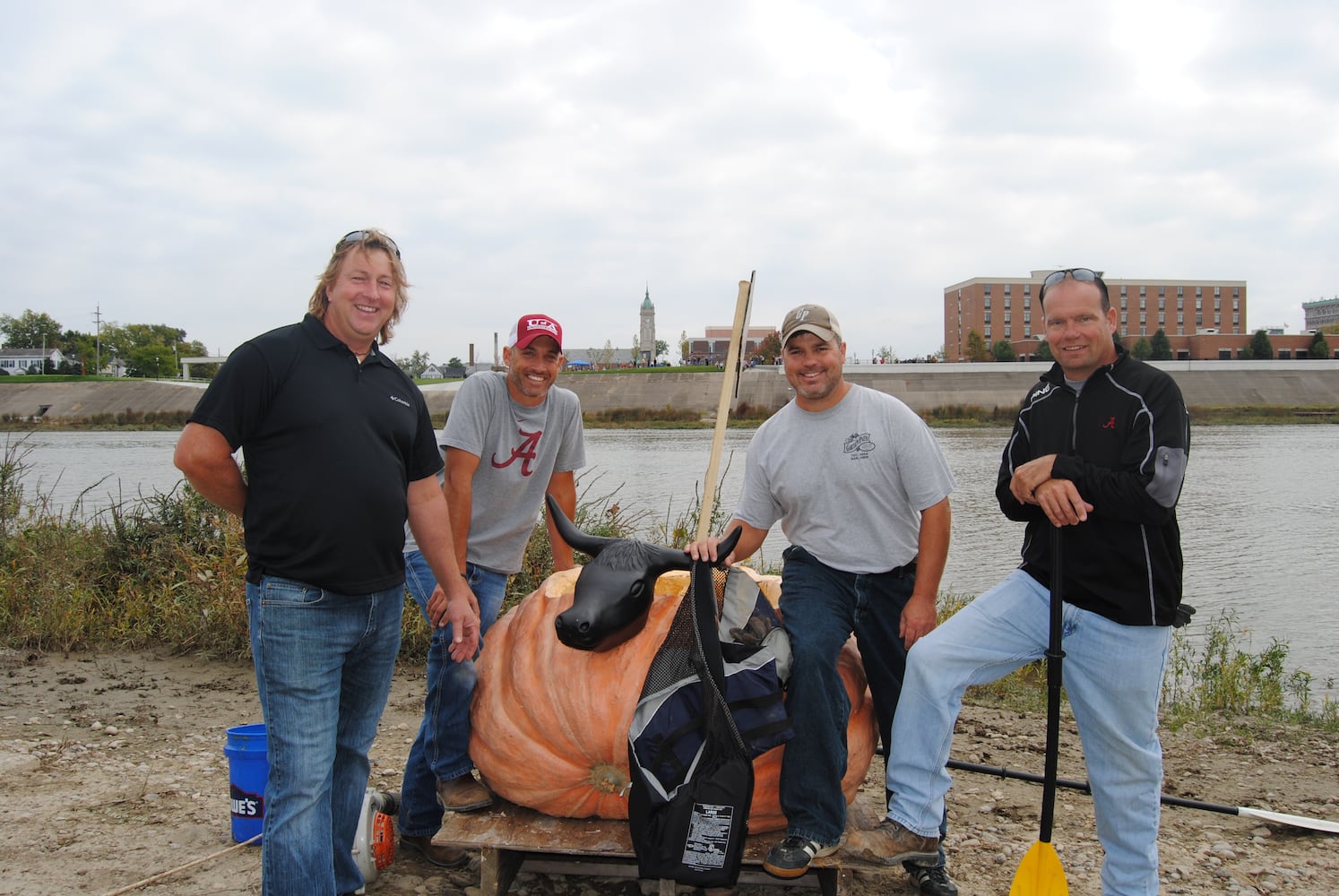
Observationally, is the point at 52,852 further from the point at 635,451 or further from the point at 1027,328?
the point at 1027,328

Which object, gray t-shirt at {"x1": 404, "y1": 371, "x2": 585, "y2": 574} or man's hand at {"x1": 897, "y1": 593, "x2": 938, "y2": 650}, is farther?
gray t-shirt at {"x1": 404, "y1": 371, "x2": 585, "y2": 574}

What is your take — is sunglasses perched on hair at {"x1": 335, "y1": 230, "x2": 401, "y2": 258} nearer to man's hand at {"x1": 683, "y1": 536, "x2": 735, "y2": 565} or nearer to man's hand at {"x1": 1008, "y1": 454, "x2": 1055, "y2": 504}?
man's hand at {"x1": 683, "y1": 536, "x2": 735, "y2": 565}

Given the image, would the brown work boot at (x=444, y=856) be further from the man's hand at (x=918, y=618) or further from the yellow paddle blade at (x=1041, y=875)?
the yellow paddle blade at (x=1041, y=875)

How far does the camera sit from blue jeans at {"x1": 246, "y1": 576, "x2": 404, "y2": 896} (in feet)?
10.5

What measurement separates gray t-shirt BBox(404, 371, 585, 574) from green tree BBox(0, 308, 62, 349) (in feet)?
498

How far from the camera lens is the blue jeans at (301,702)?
10.5 ft

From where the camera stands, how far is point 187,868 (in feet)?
13.4

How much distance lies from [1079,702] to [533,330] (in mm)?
2710

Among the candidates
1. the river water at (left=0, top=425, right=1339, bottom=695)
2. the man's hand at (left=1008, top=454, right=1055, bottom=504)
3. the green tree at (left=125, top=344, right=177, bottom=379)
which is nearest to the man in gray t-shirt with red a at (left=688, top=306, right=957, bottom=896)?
the man's hand at (left=1008, top=454, right=1055, bottom=504)

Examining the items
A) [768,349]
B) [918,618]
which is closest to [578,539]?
[918,618]

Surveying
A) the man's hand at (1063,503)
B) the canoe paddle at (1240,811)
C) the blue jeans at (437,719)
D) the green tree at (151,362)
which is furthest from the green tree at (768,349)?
the man's hand at (1063,503)

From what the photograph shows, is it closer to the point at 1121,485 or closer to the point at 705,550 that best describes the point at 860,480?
the point at 705,550

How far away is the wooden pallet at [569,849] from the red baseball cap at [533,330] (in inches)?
78.4

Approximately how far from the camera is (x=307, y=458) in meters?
3.19
